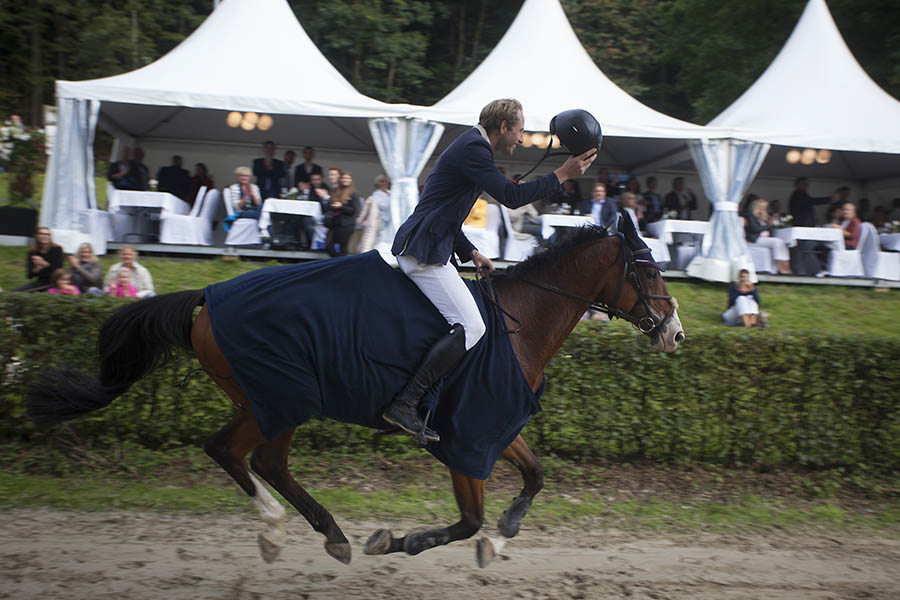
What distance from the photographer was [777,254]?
12.3 meters

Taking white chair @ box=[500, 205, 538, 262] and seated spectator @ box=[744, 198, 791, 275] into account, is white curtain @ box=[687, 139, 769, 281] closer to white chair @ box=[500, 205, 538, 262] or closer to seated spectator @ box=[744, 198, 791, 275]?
seated spectator @ box=[744, 198, 791, 275]

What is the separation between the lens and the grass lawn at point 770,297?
32.8 feet

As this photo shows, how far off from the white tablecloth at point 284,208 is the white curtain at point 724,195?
634 centimetres

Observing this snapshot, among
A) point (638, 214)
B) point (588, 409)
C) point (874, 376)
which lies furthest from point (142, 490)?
point (638, 214)

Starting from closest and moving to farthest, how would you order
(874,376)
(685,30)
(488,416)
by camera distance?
(488,416), (874,376), (685,30)

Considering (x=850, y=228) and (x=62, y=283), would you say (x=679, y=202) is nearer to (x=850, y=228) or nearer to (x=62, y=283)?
(x=850, y=228)

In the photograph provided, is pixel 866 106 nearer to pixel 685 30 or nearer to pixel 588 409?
pixel 588 409

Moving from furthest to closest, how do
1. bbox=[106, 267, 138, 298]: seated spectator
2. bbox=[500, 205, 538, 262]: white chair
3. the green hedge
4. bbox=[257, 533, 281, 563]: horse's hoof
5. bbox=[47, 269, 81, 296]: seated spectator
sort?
bbox=[500, 205, 538, 262]: white chair → bbox=[106, 267, 138, 298]: seated spectator → bbox=[47, 269, 81, 296]: seated spectator → the green hedge → bbox=[257, 533, 281, 563]: horse's hoof

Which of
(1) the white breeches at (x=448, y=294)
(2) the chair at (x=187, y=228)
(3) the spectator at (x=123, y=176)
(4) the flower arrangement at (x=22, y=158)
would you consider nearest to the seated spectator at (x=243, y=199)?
(2) the chair at (x=187, y=228)

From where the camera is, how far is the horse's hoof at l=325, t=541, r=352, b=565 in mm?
3859

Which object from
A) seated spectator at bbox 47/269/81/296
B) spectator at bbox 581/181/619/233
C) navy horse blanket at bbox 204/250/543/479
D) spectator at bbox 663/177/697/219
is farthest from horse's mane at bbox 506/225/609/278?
spectator at bbox 663/177/697/219

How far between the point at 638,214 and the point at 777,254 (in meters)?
2.46

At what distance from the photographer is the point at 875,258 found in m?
12.4

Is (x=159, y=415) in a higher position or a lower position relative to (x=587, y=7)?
lower
